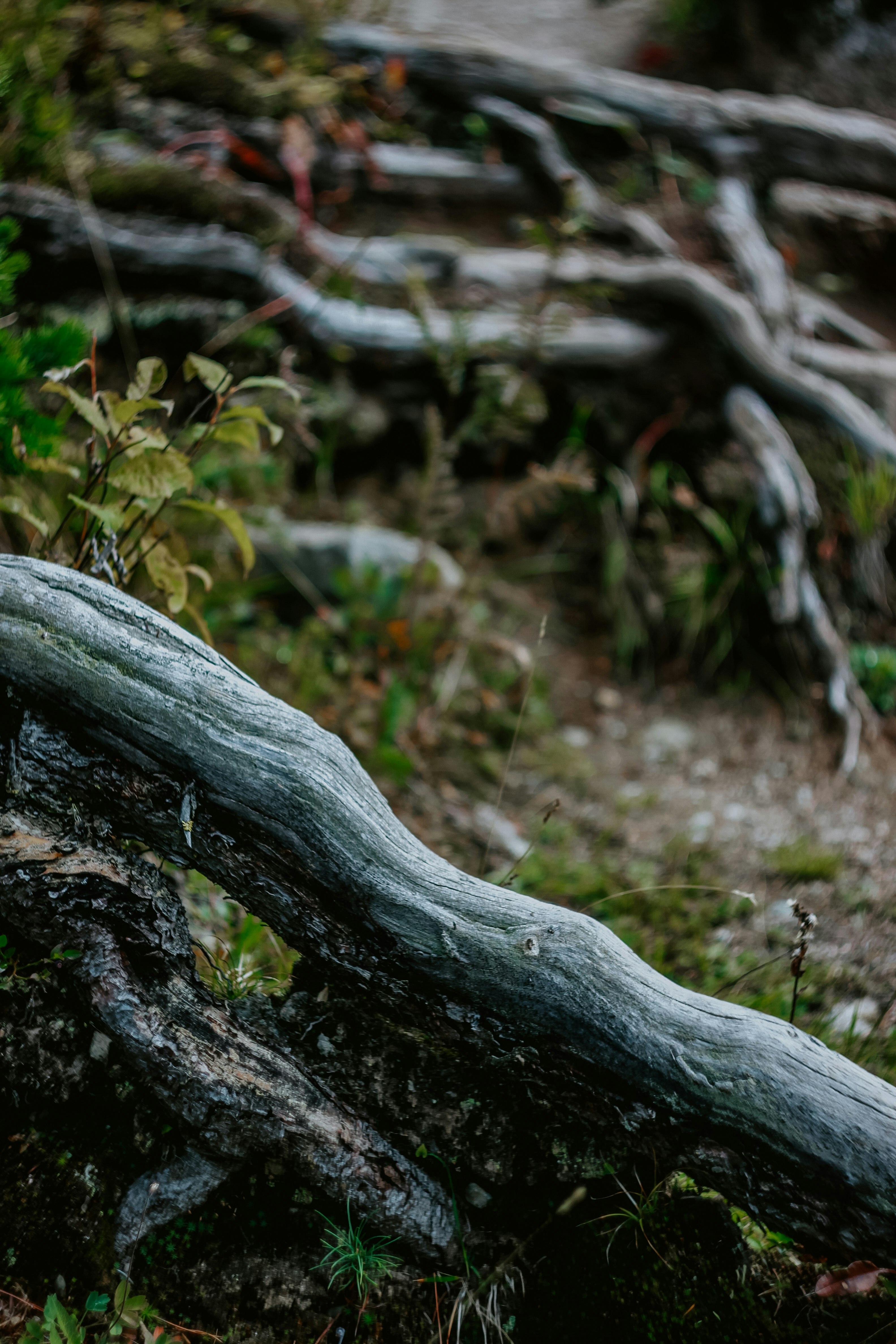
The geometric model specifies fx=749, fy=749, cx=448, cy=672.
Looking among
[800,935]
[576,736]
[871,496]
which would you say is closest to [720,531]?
[871,496]

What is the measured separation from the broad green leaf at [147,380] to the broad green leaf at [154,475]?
14 centimetres

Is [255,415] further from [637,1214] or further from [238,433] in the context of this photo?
[637,1214]

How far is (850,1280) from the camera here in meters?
1.49

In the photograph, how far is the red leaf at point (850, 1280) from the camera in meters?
1.46

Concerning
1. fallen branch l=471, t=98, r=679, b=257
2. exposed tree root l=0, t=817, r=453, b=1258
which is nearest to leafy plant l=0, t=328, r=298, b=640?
exposed tree root l=0, t=817, r=453, b=1258

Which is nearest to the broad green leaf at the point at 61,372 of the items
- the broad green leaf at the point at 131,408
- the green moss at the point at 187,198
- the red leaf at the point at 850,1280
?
the broad green leaf at the point at 131,408

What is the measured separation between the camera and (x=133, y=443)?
1814mm

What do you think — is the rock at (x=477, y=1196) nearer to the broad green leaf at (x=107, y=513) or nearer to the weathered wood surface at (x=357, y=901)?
the weathered wood surface at (x=357, y=901)

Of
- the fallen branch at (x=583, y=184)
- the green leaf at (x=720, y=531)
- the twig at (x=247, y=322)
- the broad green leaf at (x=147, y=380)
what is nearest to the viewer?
the broad green leaf at (x=147, y=380)

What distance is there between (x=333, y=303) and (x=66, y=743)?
329 cm

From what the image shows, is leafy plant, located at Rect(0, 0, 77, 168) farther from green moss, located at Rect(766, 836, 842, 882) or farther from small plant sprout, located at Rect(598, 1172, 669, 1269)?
green moss, located at Rect(766, 836, 842, 882)

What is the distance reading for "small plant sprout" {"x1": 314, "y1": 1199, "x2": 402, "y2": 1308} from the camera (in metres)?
1.55

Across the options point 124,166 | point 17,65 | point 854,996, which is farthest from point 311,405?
point 854,996

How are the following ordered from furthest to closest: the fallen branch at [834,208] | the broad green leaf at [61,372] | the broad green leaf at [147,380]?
the fallen branch at [834,208], the broad green leaf at [147,380], the broad green leaf at [61,372]
